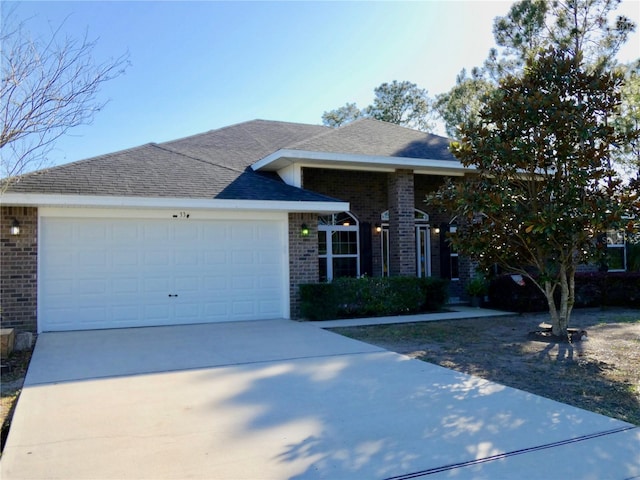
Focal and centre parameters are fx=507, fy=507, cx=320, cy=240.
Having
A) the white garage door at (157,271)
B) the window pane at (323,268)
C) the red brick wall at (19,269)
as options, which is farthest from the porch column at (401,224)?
the red brick wall at (19,269)

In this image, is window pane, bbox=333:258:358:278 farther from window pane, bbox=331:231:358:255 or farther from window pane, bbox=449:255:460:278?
window pane, bbox=449:255:460:278

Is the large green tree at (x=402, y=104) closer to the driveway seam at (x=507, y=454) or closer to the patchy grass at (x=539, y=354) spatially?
the patchy grass at (x=539, y=354)

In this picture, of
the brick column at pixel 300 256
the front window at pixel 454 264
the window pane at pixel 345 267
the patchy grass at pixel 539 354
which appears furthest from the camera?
the front window at pixel 454 264

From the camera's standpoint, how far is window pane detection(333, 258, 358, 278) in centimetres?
1474

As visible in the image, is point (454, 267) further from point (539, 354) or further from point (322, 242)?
point (539, 354)

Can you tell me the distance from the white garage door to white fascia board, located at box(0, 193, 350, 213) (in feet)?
2.02

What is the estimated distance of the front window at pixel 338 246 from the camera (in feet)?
47.9

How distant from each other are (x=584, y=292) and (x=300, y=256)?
27.6ft

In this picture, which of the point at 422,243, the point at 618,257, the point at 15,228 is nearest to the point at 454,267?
the point at 422,243

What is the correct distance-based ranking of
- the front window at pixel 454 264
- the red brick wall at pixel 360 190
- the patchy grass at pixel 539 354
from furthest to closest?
the front window at pixel 454 264
the red brick wall at pixel 360 190
the patchy grass at pixel 539 354

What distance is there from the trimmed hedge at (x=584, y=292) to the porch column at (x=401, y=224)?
2.51 metres

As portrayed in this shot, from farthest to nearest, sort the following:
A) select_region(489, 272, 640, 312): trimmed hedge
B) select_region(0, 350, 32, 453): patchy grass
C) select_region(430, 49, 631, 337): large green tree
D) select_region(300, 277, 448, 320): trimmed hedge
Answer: select_region(489, 272, 640, 312): trimmed hedge
select_region(300, 277, 448, 320): trimmed hedge
select_region(430, 49, 631, 337): large green tree
select_region(0, 350, 32, 453): patchy grass

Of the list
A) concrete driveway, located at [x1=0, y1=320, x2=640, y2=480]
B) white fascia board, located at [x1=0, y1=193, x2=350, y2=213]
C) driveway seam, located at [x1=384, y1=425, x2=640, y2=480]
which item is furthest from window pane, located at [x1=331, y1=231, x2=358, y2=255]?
driveway seam, located at [x1=384, y1=425, x2=640, y2=480]

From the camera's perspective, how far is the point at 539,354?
8.07 m
